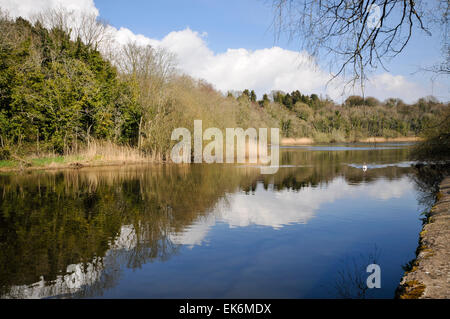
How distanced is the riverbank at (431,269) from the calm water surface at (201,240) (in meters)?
0.34

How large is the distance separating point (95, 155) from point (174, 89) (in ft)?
23.5

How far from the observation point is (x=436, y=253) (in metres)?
5.26

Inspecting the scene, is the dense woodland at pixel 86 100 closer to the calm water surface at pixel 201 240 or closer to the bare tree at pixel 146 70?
the bare tree at pixel 146 70

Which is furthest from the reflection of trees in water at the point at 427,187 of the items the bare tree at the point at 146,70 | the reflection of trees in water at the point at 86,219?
the bare tree at the point at 146,70

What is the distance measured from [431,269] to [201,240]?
4054mm

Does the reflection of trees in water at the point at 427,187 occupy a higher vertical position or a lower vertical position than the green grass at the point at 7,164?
lower

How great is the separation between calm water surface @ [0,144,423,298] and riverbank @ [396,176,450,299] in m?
0.34

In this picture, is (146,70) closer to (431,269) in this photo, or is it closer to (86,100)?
(86,100)

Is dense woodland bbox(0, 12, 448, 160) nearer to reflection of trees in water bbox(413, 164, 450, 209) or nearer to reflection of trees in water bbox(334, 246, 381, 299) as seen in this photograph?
reflection of trees in water bbox(413, 164, 450, 209)

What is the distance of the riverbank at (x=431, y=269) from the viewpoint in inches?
157

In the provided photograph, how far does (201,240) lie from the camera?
7.09 metres

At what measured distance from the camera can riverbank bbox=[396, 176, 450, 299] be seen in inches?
157

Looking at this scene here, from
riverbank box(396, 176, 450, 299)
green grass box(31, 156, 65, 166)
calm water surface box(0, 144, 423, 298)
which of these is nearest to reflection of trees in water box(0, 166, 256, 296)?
calm water surface box(0, 144, 423, 298)
